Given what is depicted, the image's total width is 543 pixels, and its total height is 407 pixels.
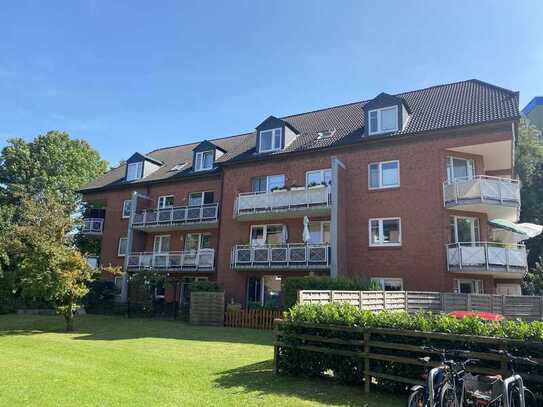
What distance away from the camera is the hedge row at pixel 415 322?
672cm

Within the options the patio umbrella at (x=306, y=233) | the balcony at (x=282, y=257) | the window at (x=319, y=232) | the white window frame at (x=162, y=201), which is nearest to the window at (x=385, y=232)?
the window at (x=319, y=232)

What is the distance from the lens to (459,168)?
2155 cm

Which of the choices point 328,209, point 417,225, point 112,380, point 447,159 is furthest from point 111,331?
point 447,159

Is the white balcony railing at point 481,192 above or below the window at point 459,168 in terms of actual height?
below

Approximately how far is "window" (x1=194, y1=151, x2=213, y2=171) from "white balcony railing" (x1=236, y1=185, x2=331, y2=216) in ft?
19.0

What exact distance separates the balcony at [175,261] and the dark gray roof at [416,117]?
18.9 feet

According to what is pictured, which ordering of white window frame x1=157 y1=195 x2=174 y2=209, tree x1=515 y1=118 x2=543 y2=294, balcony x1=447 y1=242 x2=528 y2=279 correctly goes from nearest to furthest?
balcony x1=447 y1=242 x2=528 y2=279, white window frame x1=157 y1=195 x2=174 y2=209, tree x1=515 y1=118 x2=543 y2=294

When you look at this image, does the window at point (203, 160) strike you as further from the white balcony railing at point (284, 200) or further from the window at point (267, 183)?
the white balcony railing at point (284, 200)

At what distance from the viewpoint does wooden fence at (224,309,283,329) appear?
20.2m

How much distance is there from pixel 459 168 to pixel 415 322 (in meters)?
15.9

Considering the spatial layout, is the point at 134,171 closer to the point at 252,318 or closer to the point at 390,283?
the point at 252,318

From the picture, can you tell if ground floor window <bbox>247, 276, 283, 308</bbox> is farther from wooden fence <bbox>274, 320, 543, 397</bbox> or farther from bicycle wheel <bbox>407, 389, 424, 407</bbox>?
bicycle wheel <bbox>407, 389, 424, 407</bbox>

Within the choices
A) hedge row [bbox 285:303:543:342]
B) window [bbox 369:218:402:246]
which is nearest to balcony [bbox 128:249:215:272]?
window [bbox 369:218:402:246]

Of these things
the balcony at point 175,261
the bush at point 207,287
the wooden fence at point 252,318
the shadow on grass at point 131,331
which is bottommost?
the shadow on grass at point 131,331
